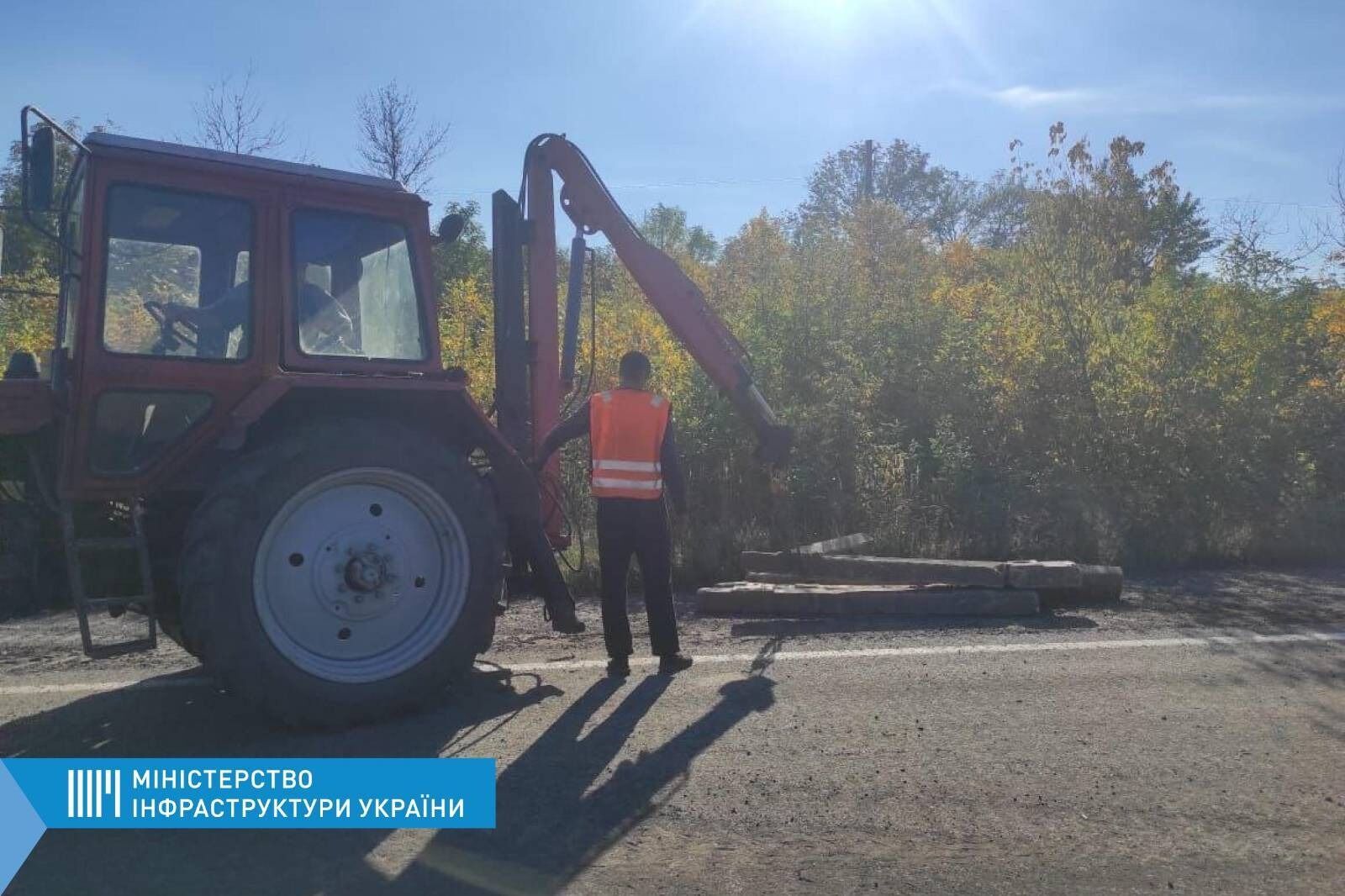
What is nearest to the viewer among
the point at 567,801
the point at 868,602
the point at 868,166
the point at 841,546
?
the point at 567,801

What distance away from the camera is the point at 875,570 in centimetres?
738

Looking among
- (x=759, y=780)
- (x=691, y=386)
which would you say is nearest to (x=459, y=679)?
(x=759, y=780)

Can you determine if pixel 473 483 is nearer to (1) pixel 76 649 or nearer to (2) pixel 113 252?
(2) pixel 113 252

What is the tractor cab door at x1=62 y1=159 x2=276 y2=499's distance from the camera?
173 inches

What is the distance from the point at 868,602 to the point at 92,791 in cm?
467

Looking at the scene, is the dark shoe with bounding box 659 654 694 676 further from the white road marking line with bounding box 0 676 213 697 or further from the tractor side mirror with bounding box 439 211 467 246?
the tractor side mirror with bounding box 439 211 467 246

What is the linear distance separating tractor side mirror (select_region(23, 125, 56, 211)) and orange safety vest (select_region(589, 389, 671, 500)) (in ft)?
8.98

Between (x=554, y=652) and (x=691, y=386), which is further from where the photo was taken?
(x=691, y=386)

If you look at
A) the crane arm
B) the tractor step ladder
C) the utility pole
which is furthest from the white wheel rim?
the utility pole

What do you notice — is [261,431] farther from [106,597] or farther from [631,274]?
[631,274]

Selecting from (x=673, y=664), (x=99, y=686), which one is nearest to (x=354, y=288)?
(x=99, y=686)

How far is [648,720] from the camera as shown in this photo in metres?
4.64

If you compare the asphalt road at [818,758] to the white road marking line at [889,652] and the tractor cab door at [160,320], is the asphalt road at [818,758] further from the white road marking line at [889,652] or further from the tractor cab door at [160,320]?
the tractor cab door at [160,320]

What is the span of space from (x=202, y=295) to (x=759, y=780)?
3387 mm
